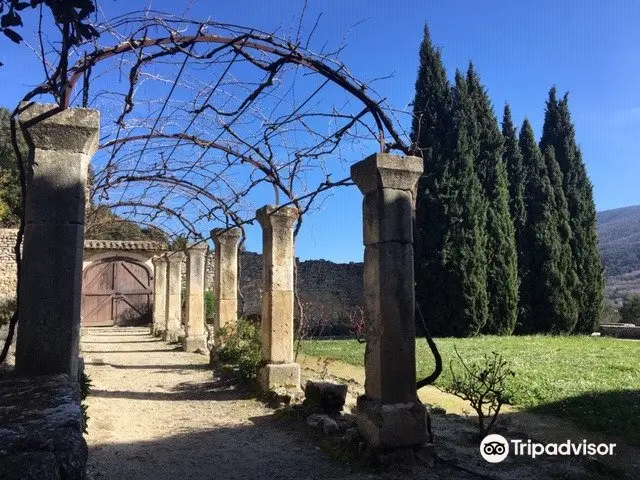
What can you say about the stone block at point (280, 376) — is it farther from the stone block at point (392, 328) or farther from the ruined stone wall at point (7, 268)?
the ruined stone wall at point (7, 268)

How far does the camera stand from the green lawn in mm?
6285

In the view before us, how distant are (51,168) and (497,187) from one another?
19311mm

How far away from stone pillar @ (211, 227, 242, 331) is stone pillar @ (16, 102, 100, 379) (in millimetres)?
6795

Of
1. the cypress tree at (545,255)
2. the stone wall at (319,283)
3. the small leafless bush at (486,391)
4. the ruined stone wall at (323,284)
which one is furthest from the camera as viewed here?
the ruined stone wall at (323,284)

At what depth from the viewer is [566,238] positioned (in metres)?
22.3

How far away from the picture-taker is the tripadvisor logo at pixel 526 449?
4414 millimetres

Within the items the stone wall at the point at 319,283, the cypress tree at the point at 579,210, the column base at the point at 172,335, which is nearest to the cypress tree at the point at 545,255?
the cypress tree at the point at 579,210

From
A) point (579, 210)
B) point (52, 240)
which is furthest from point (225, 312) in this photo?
point (579, 210)

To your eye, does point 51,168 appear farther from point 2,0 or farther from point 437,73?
point 437,73

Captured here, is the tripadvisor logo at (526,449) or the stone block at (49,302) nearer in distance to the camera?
the stone block at (49,302)

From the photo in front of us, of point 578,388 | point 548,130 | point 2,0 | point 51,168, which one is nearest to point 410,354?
point 51,168

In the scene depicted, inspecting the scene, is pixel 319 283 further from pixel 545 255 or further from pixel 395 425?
pixel 395 425

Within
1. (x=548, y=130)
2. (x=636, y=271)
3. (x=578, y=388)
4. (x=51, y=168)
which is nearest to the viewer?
(x=51, y=168)

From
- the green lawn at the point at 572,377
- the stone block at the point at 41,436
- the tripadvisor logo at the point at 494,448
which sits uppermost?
the stone block at the point at 41,436
